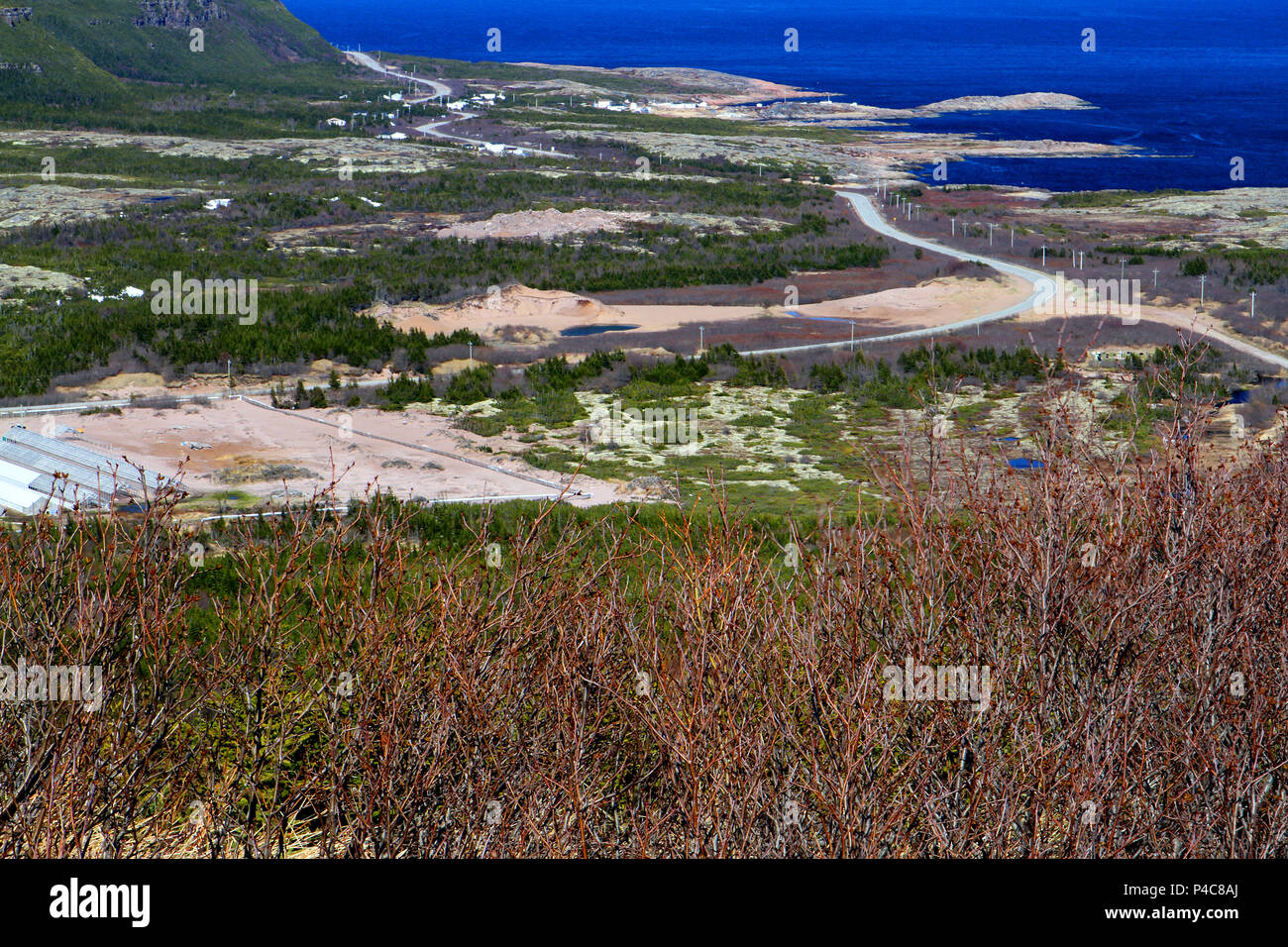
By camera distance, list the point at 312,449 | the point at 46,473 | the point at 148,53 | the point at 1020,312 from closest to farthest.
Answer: the point at 46,473
the point at 312,449
the point at 1020,312
the point at 148,53

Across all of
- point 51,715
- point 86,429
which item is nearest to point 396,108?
point 86,429

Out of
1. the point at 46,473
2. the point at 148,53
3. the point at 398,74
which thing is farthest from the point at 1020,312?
the point at 398,74

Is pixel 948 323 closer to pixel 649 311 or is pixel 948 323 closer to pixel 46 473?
pixel 649 311

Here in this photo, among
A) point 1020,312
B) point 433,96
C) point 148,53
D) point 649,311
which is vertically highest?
point 148,53

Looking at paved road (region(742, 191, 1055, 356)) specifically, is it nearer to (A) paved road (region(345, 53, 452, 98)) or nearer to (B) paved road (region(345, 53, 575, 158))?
(B) paved road (region(345, 53, 575, 158))

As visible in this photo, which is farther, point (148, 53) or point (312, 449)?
point (148, 53)

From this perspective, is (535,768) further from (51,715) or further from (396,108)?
(396,108)

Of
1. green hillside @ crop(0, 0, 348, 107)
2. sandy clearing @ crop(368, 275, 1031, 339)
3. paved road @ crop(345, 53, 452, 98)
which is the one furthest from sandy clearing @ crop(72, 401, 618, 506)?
paved road @ crop(345, 53, 452, 98)
